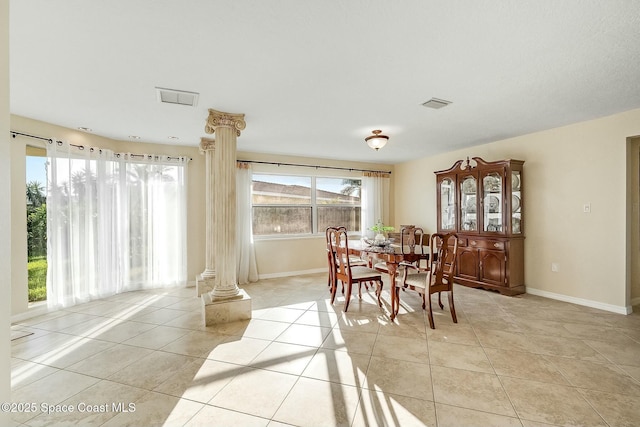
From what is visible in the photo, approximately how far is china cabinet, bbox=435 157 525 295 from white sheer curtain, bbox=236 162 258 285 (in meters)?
3.44

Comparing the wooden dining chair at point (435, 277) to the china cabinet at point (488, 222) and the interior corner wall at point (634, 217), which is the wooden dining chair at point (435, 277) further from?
the interior corner wall at point (634, 217)

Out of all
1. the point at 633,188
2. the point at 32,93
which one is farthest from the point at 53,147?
the point at 633,188

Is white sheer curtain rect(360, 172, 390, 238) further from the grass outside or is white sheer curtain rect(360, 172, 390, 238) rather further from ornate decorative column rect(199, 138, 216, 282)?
the grass outside

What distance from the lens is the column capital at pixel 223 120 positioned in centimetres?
315

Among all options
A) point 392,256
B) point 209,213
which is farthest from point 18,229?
point 392,256

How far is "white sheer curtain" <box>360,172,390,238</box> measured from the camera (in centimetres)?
618

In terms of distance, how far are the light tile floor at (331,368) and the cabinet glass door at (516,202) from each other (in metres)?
1.19

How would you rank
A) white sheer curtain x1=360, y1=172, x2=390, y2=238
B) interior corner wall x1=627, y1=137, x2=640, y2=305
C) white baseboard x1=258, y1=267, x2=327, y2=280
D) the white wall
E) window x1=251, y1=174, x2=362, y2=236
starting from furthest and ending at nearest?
white sheer curtain x1=360, y1=172, x2=390, y2=238 → window x1=251, y1=174, x2=362, y2=236 → white baseboard x1=258, y1=267, x2=327, y2=280 → interior corner wall x1=627, y1=137, x2=640, y2=305 → the white wall

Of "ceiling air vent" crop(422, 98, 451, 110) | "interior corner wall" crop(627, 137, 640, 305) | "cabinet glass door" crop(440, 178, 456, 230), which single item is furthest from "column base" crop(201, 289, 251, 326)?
"interior corner wall" crop(627, 137, 640, 305)

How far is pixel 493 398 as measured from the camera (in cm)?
184

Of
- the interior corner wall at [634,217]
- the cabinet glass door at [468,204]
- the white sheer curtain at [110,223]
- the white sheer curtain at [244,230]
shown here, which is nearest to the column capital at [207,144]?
the white sheer curtain at [110,223]

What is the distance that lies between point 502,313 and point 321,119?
3.13 meters

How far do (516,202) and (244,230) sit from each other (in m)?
4.28

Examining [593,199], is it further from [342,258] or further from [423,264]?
[342,258]
